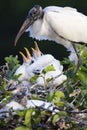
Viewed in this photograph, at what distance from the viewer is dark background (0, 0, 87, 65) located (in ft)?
49.3

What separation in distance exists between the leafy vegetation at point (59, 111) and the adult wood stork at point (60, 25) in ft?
5.21

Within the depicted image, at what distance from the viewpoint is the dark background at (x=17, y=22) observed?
49.3 feet

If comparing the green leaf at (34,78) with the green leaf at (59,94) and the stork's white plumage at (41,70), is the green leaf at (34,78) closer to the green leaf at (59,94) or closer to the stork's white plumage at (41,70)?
the stork's white plumage at (41,70)

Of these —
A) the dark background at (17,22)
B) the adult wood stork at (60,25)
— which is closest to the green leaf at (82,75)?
the adult wood stork at (60,25)

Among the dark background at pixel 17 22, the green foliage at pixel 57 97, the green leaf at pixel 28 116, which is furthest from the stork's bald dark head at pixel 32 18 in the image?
the dark background at pixel 17 22

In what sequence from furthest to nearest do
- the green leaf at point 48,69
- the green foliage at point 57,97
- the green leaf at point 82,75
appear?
the green leaf at point 48,69 → the green leaf at point 82,75 → the green foliage at point 57,97

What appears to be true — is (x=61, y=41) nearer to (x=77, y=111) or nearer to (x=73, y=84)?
(x=73, y=84)

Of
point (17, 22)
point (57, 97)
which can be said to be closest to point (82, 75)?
point (57, 97)

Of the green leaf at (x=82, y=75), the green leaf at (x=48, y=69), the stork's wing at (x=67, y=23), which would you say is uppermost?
the stork's wing at (x=67, y=23)

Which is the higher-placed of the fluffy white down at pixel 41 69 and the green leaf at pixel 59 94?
the fluffy white down at pixel 41 69

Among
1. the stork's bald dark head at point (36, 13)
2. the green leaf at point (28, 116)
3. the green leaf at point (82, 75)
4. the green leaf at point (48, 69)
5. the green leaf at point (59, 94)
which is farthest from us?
the stork's bald dark head at point (36, 13)

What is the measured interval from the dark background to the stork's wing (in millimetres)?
6680

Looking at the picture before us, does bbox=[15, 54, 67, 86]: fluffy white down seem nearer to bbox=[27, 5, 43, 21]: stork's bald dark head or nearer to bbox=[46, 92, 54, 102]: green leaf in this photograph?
bbox=[46, 92, 54, 102]: green leaf

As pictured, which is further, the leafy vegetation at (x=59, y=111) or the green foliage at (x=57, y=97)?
the green foliage at (x=57, y=97)
